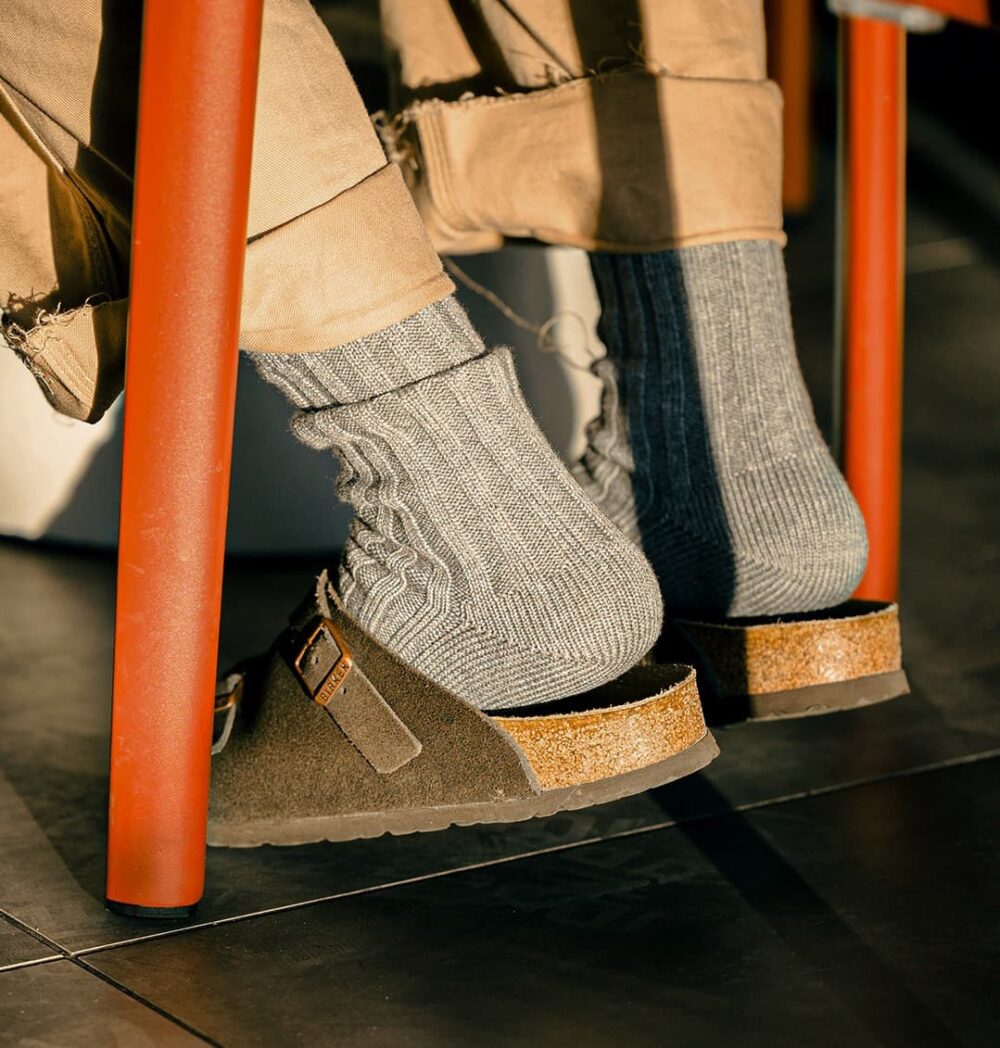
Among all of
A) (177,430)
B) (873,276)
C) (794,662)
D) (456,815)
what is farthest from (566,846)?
(873,276)

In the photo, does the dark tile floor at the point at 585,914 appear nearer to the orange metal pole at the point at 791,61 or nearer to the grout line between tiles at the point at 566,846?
the grout line between tiles at the point at 566,846

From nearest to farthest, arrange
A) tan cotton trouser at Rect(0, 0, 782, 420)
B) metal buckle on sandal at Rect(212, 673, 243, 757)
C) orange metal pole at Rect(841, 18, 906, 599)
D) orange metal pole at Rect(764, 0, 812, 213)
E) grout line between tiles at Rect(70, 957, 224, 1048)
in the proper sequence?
1. grout line between tiles at Rect(70, 957, 224, 1048)
2. tan cotton trouser at Rect(0, 0, 782, 420)
3. metal buckle on sandal at Rect(212, 673, 243, 757)
4. orange metal pole at Rect(841, 18, 906, 599)
5. orange metal pole at Rect(764, 0, 812, 213)

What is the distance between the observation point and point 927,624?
1.20 meters

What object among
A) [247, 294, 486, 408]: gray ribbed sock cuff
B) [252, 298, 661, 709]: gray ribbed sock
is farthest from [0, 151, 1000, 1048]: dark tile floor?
[247, 294, 486, 408]: gray ribbed sock cuff

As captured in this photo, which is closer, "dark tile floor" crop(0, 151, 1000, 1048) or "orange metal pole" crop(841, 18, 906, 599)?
"dark tile floor" crop(0, 151, 1000, 1048)

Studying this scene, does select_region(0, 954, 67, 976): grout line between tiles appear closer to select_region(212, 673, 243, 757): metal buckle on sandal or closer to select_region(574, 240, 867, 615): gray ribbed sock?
select_region(212, 673, 243, 757): metal buckle on sandal

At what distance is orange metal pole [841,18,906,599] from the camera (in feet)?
3.70

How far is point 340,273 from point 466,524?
0.45ft

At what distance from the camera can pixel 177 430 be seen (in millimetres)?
628

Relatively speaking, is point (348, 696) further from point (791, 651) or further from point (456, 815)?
point (791, 651)

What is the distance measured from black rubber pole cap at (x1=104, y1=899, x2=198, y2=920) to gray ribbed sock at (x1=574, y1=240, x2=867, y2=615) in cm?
38

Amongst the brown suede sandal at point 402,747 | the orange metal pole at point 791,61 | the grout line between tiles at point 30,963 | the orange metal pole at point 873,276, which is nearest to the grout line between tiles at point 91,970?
the grout line between tiles at point 30,963

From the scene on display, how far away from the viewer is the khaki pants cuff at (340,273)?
2.15ft

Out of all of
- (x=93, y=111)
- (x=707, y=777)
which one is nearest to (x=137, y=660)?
(x=93, y=111)
